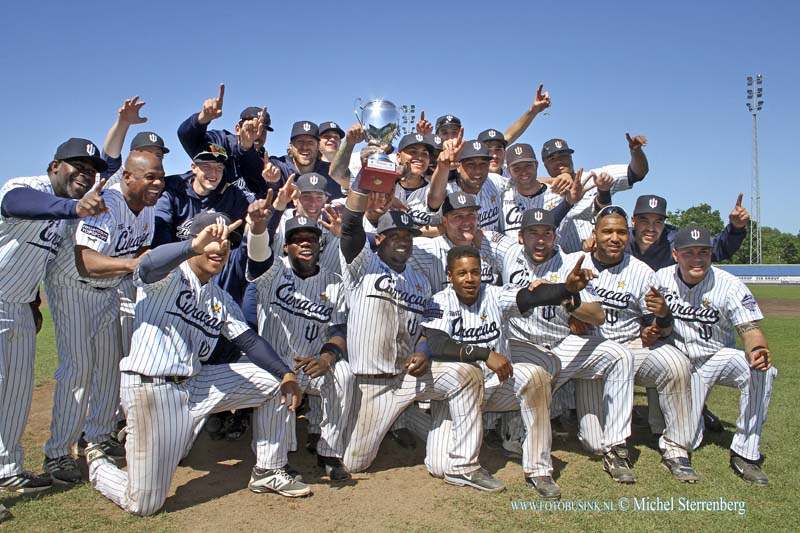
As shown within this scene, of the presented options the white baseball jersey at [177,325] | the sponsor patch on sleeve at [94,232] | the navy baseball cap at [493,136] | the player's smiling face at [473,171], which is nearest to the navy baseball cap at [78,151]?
the sponsor patch on sleeve at [94,232]

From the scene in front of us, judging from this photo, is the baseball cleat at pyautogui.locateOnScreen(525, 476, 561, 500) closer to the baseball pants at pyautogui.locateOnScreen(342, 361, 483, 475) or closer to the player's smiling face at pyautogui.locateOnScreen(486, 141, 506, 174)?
the baseball pants at pyautogui.locateOnScreen(342, 361, 483, 475)

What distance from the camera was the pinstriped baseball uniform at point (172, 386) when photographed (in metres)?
3.72

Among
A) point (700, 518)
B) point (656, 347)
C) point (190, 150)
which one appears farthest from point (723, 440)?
point (190, 150)

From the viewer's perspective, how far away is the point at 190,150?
5512mm

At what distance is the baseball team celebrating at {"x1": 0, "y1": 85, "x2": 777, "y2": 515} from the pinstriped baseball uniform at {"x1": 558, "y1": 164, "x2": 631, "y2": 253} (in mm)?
351

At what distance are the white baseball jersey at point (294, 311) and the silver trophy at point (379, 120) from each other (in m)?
1.46

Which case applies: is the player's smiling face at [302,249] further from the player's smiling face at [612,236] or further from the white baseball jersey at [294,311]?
the player's smiling face at [612,236]

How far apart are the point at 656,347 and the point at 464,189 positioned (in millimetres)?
2138

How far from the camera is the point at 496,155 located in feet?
21.3

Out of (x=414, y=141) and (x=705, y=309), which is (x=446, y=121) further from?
(x=705, y=309)

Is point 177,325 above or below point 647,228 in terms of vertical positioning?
below

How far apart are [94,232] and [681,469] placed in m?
4.40

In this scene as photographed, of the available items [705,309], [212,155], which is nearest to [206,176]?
[212,155]

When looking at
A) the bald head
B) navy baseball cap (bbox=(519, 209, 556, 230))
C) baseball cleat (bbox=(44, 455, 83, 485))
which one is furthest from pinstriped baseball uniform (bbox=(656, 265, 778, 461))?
baseball cleat (bbox=(44, 455, 83, 485))
